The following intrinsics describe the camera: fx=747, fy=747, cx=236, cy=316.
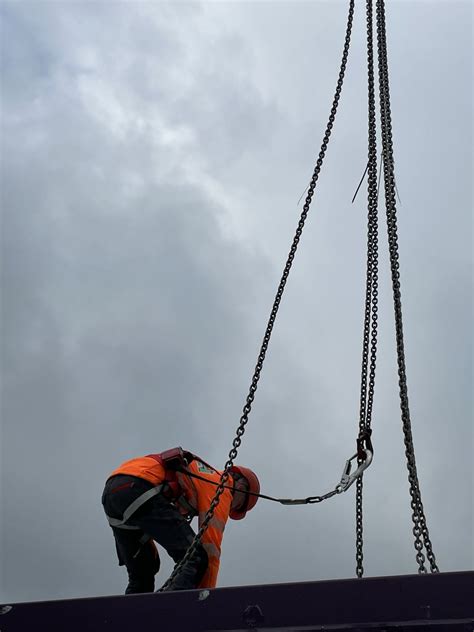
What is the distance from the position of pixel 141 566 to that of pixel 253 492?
3.60 feet

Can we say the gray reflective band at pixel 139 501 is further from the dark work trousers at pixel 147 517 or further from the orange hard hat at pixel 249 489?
the orange hard hat at pixel 249 489

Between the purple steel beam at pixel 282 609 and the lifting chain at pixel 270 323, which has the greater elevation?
the lifting chain at pixel 270 323

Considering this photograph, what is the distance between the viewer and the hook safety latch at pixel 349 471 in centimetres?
548

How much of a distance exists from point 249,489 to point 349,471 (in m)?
0.90

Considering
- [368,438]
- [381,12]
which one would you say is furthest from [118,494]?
[381,12]

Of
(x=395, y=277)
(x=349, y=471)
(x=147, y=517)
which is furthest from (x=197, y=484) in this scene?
(x=395, y=277)

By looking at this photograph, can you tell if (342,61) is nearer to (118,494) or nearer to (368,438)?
(368,438)

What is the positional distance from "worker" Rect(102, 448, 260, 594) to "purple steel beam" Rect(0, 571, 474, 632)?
6.77 ft

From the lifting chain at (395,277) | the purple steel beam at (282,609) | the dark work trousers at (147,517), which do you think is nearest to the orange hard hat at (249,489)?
the dark work trousers at (147,517)

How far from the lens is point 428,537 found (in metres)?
4.84

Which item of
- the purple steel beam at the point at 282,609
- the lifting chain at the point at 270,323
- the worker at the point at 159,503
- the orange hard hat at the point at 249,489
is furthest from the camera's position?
the orange hard hat at the point at 249,489

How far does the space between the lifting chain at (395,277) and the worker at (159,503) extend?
4.47 ft

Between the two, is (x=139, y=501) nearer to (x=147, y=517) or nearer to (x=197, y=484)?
(x=147, y=517)

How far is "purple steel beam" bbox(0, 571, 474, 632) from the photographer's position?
3113 mm
